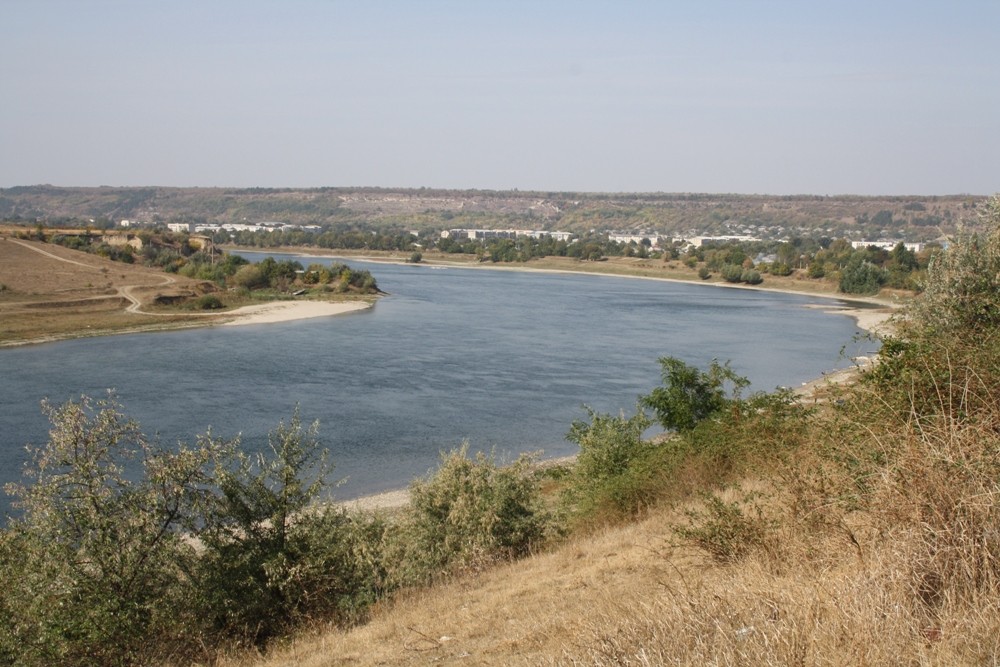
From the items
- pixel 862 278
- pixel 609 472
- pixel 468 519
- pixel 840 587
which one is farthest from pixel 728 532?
pixel 862 278

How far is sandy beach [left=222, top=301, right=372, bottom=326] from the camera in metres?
40.8

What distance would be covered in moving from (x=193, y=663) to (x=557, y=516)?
4405 millimetres

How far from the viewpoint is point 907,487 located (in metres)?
3.52

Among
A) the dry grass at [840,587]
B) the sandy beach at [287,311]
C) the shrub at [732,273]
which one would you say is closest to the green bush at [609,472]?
the dry grass at [840,587]

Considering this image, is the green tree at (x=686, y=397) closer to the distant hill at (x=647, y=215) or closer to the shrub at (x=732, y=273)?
the shrub at (x=732, y=273)

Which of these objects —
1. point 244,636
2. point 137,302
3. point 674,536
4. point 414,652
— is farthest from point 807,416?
point 137,302

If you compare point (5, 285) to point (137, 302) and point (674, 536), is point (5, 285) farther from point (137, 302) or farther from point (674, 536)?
point (674, 536)

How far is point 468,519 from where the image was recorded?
8.61 m

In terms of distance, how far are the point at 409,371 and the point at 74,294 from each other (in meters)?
22.0

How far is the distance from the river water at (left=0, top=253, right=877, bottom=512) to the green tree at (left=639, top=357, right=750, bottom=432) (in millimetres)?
2543

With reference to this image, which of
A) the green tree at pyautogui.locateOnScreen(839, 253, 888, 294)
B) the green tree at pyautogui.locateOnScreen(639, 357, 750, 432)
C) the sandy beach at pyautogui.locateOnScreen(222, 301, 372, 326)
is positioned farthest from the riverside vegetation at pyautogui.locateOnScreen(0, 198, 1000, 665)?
the green tree at pyautogui.locateOnScreen(839, 253, 888, 294)

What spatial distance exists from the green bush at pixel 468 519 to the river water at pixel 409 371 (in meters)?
4.36

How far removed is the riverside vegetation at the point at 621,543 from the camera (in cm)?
331

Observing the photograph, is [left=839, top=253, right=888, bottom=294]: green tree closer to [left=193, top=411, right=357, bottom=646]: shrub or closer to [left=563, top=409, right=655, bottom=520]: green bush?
[left=563, top=409, right=655, bottom=520]: green bush
